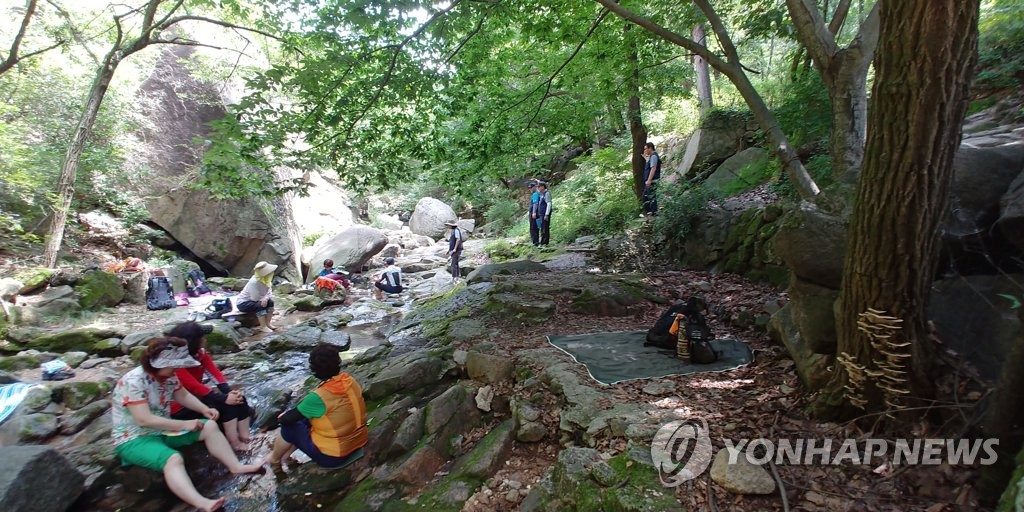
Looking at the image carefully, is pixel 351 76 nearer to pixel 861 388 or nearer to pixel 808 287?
pixel 808 287

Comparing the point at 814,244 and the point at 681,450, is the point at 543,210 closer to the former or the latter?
the point at 814,244

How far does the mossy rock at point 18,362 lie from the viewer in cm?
600

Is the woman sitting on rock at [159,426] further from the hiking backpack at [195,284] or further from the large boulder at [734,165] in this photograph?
the hiking backpack at [195,284]

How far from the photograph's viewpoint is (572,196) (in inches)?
575

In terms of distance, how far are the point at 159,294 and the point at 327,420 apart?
349 inches

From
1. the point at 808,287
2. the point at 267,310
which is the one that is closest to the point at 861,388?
the point at 808,287

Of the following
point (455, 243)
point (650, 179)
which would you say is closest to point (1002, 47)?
point (650, 179)

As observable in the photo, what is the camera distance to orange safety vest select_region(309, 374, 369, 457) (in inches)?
143

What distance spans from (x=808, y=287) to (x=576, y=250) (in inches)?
292

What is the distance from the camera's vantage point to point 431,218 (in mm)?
24109

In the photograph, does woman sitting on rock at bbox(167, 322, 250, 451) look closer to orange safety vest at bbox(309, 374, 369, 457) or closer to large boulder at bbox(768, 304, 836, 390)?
orange safety vest at bbox(309, 374, 369, 457)

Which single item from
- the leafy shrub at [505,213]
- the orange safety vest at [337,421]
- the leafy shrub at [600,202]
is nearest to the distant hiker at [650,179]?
the leafy shrub at [600,202]

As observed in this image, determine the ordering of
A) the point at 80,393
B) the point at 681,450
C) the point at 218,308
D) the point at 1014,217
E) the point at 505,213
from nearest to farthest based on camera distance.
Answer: the point at 1014,217 → the point at 681,450 → the point at 80,393 → the point at 218,308 → the point at 505,213

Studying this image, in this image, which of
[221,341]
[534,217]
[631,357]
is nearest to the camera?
[631,357]
